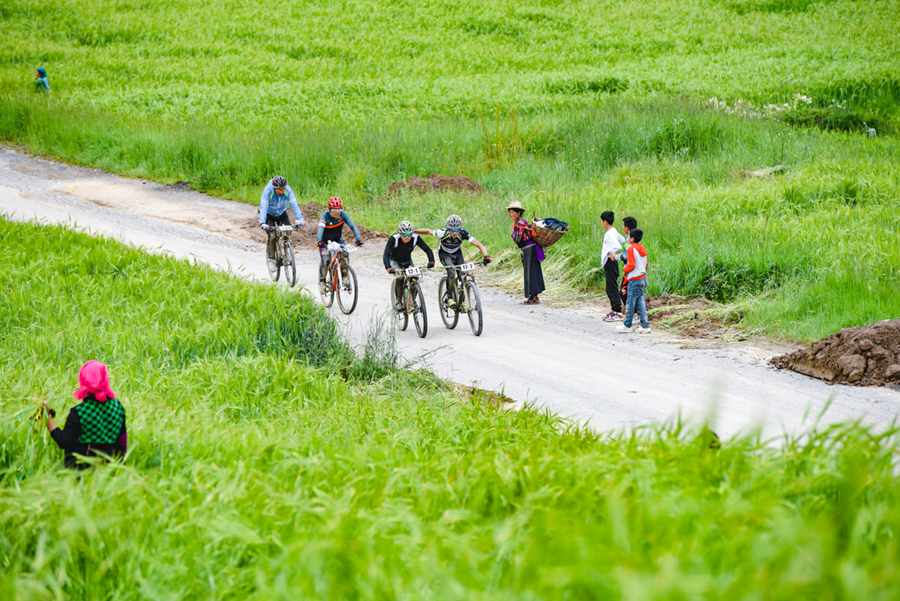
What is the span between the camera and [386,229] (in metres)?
18.1

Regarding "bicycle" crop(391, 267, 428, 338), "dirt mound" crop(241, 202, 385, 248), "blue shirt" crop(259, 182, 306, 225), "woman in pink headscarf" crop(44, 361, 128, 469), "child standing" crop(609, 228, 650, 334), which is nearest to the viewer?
"woman in pink headscarf" crop(44, 361, 128, 469)

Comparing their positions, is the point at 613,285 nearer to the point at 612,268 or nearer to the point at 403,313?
the point at 612,268

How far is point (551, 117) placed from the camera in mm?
25578

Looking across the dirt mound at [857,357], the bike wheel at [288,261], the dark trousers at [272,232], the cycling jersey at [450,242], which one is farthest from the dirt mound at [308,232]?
the dirt mound at [857,357]

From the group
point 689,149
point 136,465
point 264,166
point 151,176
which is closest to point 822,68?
point 689,149

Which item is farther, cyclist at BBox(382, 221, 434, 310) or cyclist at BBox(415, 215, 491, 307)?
cyclist at BBox(415, 215, 491, 307)

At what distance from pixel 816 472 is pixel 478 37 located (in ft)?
159

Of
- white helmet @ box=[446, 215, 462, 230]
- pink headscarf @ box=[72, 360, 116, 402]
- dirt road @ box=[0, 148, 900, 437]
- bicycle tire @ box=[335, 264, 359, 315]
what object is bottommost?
dirt road @ box=[0, 148, 900, 437]

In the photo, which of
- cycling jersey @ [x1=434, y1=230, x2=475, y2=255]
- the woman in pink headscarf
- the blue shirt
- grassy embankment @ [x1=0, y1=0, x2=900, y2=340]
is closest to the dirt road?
cycling jersey @ [x1=434, y1=230, x2=475, y2=255]

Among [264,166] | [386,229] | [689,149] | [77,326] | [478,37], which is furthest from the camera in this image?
[478,37]

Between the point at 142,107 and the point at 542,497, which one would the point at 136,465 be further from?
the point at 142,107

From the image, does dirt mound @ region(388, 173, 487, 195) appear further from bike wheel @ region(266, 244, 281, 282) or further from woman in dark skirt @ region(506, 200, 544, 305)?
woman in dark skirt @ region(506, 200, 544, 305)

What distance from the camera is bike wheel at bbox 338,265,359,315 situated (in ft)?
41.3

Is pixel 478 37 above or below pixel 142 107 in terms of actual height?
above
